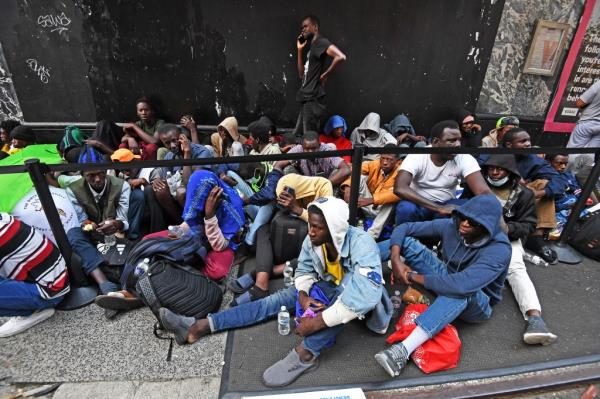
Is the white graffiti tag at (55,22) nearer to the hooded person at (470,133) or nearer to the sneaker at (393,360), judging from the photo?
the sneaker at (393,360)

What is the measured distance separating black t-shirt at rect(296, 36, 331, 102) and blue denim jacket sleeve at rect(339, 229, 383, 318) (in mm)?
2965

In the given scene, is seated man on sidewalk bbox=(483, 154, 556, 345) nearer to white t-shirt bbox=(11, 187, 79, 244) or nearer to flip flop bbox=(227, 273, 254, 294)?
flip flop bbox=(227, 273, 254, 294)

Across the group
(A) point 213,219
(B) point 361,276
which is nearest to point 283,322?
(B) point 361,276

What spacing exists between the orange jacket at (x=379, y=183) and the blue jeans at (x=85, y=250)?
2.40 m

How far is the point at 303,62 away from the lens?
490cm

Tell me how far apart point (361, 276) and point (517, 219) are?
1804mm

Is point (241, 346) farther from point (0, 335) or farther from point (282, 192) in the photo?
point (0, 335)

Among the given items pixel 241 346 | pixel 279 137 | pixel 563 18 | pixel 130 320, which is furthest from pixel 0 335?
pixel 563 18

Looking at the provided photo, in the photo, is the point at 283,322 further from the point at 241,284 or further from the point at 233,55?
the point at 233,55

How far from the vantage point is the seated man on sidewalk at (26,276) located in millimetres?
2225

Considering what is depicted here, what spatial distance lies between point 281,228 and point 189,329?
1.08 m

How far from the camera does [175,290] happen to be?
2.38 meters

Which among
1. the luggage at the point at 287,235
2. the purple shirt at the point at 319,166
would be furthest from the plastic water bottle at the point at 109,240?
the purple shirt at the point at 319,166

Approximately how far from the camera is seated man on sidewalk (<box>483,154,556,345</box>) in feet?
8.45
